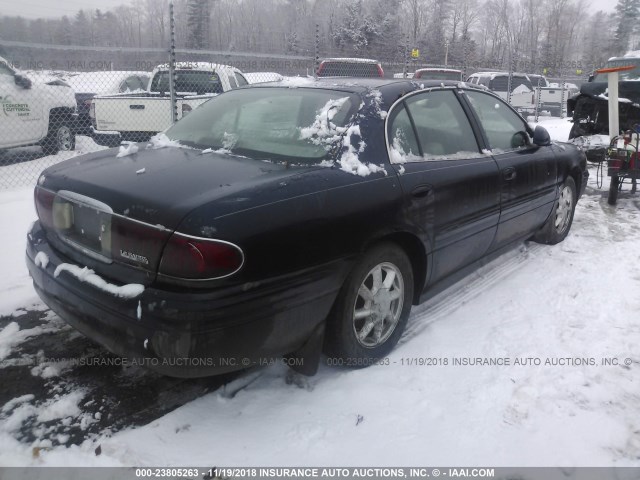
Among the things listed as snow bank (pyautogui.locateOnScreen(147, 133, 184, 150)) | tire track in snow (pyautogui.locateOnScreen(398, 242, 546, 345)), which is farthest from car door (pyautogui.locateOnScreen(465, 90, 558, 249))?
snow bank (pyautogui.locateOnScreen(147, 133, 184, 150))

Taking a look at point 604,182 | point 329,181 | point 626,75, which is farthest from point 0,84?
point 626,75

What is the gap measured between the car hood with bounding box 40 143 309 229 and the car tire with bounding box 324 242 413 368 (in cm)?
65

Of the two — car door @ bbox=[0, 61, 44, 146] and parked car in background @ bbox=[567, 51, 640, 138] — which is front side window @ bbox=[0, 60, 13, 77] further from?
parked car in background @ bbox=[567, 51, 640, 138]

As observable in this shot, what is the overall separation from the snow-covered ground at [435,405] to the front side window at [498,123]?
1221 mm

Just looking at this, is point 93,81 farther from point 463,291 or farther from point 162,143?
point 463,291

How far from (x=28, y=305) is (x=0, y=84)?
6.09 m

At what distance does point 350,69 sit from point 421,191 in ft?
43.2

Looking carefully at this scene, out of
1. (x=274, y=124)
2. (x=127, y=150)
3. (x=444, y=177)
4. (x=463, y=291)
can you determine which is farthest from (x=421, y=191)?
(x=127, y=150)

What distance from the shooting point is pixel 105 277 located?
2.36 m

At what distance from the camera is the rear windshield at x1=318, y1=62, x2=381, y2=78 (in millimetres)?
14617

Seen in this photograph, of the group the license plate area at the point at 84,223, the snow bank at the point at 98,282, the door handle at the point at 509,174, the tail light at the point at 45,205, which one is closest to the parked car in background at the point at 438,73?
the door handle at the point at 509,174

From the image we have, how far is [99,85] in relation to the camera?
17656 mm

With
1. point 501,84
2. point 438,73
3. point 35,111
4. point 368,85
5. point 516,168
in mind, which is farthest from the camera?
point 501,84

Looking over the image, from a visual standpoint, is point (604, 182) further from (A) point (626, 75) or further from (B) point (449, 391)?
(B) point (449, 391)
